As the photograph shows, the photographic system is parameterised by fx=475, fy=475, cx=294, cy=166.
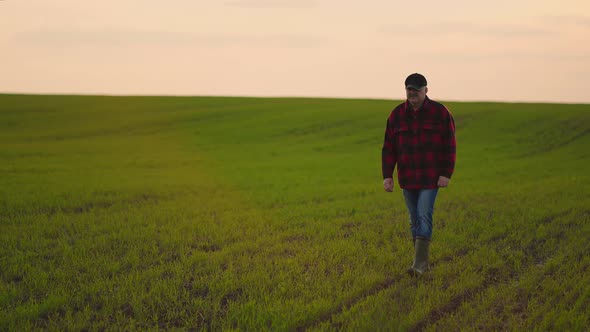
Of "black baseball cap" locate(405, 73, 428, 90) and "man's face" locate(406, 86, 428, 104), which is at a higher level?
"black baseball cap" locate(405, 73, 428, 90)

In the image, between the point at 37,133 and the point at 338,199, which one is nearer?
the point at 338,199

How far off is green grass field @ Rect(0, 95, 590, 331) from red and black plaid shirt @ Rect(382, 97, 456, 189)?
131 centimetres

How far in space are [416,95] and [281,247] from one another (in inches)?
127

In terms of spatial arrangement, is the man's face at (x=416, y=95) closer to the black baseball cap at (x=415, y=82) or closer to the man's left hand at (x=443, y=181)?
the black baseball cap at (x=415, y=82)

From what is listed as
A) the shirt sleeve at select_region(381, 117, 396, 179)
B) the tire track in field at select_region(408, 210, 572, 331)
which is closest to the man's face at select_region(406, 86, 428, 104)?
the shirt sleeve at select_region(381, 117, 396, 179)

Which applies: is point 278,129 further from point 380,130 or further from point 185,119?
point 185,119

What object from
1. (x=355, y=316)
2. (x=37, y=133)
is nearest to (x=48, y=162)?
(x=37, y=133)

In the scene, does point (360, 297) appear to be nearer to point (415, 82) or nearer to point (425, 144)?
point (425, 144)

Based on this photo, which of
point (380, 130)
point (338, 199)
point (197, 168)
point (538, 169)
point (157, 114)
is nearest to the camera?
point (338, 199)

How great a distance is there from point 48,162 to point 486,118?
30.4 m

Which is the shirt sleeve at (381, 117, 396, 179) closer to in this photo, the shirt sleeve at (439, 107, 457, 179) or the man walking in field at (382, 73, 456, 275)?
the man walking in field at (382, 73, 456, 275)

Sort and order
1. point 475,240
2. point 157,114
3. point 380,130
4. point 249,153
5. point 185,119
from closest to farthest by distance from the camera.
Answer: point 475,240 → point 249,153 → point 380,130 → point 185,119 → point 157,114

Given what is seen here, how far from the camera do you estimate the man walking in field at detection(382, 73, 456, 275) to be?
6.12 metres

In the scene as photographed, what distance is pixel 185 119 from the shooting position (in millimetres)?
39281
